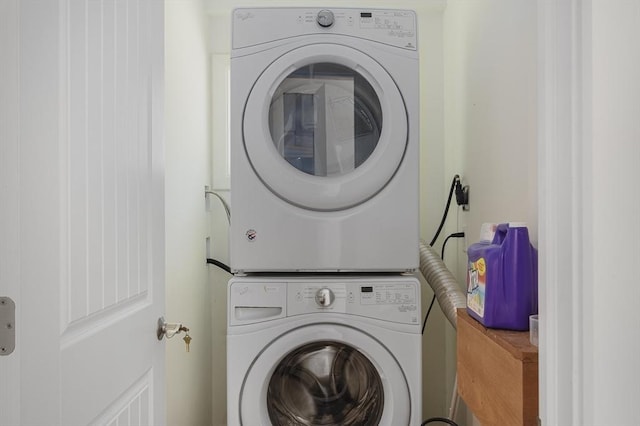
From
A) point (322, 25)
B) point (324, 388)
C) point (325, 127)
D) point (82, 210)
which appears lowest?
point (324, 388)

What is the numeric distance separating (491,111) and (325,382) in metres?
1.10

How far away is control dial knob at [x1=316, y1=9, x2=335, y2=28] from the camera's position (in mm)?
1564

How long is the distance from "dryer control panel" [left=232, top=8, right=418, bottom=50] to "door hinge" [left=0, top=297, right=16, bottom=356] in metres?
1.21

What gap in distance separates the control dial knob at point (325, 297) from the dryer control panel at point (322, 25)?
34.5 inches

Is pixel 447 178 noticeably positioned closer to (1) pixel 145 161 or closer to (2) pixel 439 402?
(2) pixel 439 402

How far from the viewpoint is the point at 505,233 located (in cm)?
101

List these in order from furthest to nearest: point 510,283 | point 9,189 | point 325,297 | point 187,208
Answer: point 187,208 < point 325,297 < point 510,283 < point 9,189

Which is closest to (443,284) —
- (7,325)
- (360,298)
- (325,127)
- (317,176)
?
(360,298)

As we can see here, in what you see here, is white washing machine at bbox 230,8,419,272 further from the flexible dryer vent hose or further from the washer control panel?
the flexible dryer vent hose

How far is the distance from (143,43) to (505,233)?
0.92 metres

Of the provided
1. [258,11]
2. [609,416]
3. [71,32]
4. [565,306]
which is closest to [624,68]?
[565,306]

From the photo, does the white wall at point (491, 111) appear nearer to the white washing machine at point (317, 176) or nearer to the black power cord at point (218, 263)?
the white washing machine at point (317, 176)

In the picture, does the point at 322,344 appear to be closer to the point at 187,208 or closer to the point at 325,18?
the point at 187,208

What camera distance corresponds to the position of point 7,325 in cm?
56
